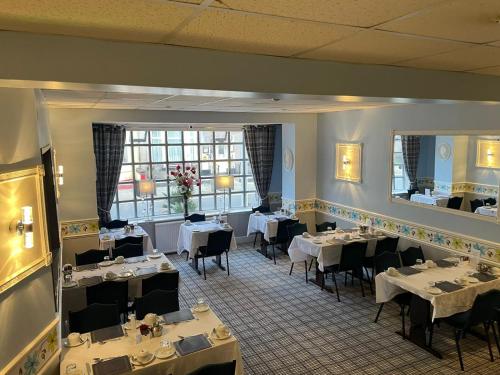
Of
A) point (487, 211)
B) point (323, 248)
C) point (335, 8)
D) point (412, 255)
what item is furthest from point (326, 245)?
point (335, 8)

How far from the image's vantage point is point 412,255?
5965 mm

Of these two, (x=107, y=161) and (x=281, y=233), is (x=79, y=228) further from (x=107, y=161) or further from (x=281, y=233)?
(x=281, y=233)

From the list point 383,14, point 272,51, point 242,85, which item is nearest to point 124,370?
point 242,85

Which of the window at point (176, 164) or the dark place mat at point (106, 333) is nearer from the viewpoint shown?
the dark place mat at point (106, 333)

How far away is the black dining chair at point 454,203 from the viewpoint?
5645 mm

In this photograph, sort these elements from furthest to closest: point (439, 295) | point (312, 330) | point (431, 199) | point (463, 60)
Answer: point (431, 199)
point (312, 330)
point (439, 295)
point (463, 60)

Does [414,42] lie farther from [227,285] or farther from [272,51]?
[227,285]

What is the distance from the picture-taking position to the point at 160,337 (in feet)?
11.9

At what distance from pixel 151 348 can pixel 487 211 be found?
4.57 metres

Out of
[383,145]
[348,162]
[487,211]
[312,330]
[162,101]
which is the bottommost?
[312,330]

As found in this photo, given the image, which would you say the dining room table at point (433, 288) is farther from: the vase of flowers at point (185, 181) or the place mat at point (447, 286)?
the vase of flowers at point (185, 181)

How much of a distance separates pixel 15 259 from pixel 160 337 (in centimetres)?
152

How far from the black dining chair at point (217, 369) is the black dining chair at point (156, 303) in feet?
4.55

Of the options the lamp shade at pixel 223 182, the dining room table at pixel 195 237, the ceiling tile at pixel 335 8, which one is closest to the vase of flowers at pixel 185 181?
the lamp shade at pixel 223 182
